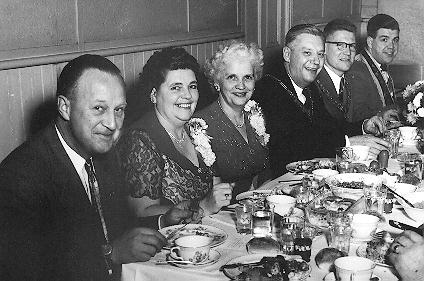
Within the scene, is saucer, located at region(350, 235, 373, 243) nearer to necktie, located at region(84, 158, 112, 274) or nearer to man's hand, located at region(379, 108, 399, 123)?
necktie, located at region(84, 158, 112, 274)

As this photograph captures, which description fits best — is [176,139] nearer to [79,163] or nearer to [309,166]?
[309,166]

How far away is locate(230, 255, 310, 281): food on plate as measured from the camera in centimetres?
174

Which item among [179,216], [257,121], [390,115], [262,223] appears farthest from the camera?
[390,115]

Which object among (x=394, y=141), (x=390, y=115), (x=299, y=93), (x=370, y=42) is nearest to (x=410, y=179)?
(x=394, y=141)

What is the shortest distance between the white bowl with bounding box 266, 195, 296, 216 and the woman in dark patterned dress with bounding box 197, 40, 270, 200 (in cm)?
98

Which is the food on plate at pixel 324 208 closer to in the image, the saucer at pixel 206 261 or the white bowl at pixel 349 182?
the white bowl at pixel 349 182

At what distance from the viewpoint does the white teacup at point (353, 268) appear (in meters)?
1.70

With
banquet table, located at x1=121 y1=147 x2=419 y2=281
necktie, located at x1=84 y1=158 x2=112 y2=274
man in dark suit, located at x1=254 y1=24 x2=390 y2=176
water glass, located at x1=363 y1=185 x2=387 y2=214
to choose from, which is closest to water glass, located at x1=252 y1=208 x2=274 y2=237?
banquet table, located at x1=121 y1=147 x2=419 y2=281

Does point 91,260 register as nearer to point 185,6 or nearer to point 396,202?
point 396,202

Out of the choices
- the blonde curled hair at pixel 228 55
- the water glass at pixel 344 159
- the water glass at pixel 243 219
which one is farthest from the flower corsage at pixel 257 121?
the water glass at pixel 243 219

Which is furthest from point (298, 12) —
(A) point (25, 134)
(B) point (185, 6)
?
(A) point (25, 134)

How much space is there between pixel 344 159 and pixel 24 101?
1.89 metres

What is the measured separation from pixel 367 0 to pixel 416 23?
82 cm

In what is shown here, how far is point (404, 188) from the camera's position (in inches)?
105
